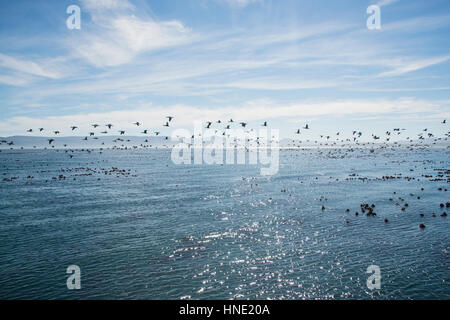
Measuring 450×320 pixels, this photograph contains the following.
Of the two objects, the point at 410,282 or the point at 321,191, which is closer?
the point at 410,282

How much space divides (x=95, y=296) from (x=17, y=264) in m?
10.0

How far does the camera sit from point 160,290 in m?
19.6
